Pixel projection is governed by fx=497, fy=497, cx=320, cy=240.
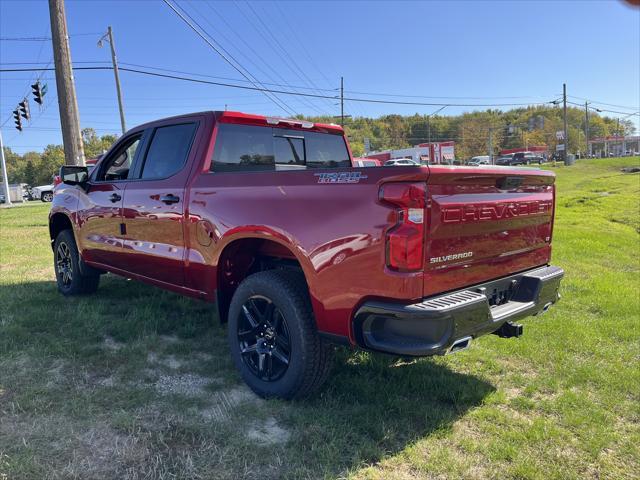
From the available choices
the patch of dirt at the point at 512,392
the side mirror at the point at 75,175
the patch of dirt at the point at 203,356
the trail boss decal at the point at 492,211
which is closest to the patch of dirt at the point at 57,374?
the patch of dirt at the point at 203,356

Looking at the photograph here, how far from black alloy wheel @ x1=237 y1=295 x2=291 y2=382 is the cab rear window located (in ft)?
3.99

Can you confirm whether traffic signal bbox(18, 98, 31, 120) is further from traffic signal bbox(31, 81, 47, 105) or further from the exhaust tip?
the exhaust tip

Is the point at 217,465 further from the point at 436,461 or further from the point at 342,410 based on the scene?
the point at 436,461

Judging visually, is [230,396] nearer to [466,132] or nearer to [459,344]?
[459,344]

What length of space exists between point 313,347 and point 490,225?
1330 millimetres

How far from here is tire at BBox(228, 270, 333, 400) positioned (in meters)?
3.10

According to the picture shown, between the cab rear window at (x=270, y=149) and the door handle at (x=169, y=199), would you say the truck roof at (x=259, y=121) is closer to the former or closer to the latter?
the cab rear window at (x=270, y=149)

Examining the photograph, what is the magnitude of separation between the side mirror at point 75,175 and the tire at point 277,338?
111 inches

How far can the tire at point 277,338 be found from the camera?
10.2ft

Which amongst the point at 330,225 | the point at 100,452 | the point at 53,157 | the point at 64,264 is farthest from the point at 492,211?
the point at 53,157

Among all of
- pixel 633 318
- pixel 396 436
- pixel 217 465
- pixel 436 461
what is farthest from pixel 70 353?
pixel 633 318

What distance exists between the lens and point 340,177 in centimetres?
283

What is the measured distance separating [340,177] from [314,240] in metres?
0.40

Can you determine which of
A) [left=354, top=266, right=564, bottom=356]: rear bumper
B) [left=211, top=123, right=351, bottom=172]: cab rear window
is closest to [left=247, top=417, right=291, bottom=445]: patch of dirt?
[left=354, top=266, right=564, bottom=356]: rear bumper
